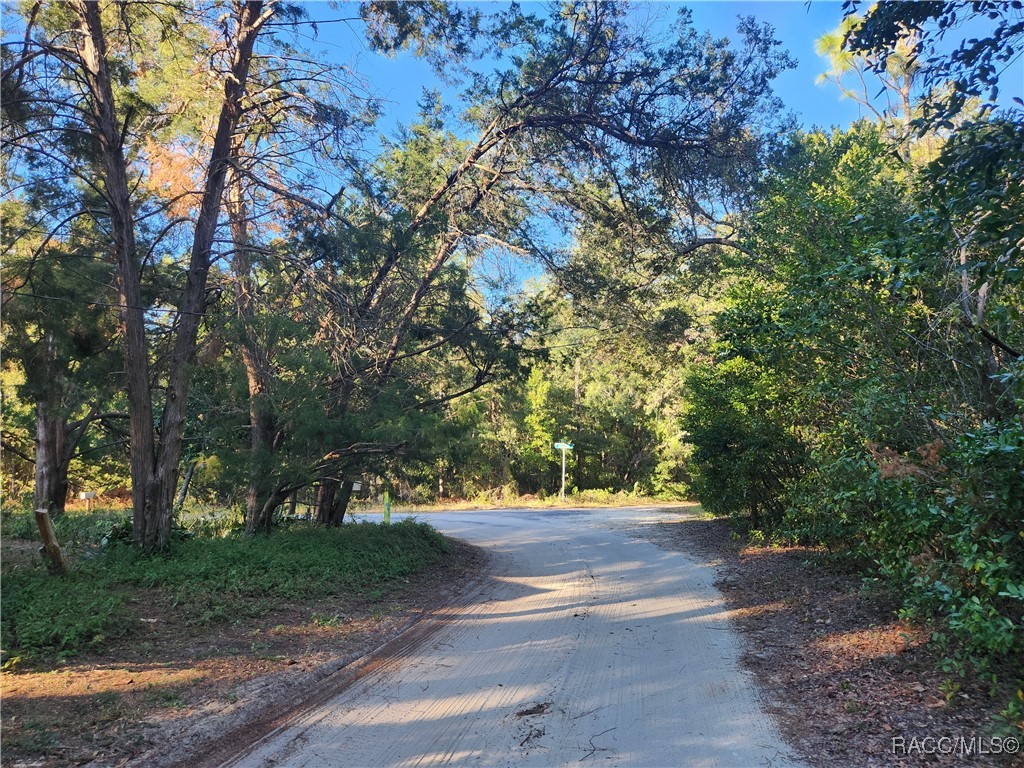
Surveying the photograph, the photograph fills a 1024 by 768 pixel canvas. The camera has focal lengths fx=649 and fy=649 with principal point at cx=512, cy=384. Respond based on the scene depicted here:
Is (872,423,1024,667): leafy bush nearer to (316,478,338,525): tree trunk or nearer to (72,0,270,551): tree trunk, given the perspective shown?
(72,0,270,551): tree trunk

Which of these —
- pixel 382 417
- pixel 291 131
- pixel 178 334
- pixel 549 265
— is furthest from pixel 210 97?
pixel 549 265

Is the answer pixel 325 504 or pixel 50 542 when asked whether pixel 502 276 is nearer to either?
pixel 325 504

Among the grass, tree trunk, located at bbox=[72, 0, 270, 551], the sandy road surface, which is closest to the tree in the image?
tree trunk, located at bbox=[72, 0, 270, 551]

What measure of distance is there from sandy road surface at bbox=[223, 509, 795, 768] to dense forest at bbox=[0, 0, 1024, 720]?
175 cm

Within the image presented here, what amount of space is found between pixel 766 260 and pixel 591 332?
25.6 ft

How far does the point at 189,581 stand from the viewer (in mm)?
7871

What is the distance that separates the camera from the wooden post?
21.9ft

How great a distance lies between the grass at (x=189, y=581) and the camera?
19.1ft

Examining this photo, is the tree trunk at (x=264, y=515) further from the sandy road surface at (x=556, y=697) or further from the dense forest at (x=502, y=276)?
the sandy road surface at (x=556, y=697)

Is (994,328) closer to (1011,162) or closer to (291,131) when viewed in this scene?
(1011,162)
